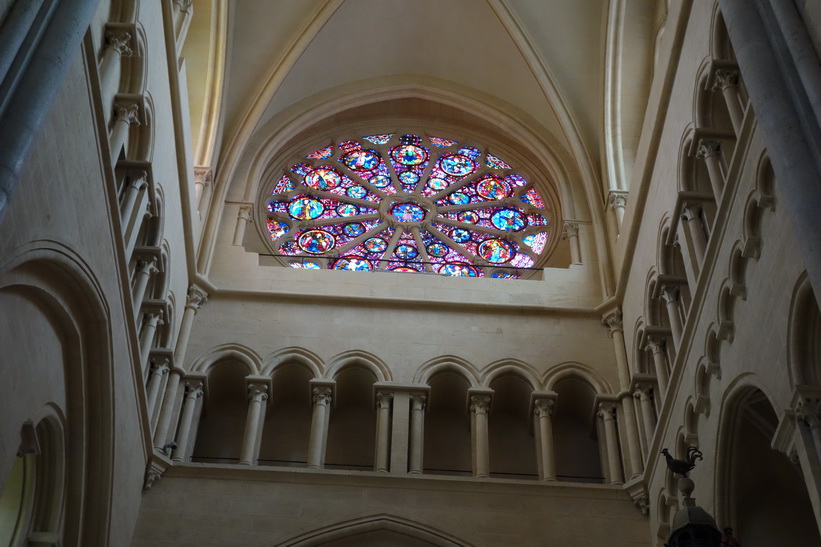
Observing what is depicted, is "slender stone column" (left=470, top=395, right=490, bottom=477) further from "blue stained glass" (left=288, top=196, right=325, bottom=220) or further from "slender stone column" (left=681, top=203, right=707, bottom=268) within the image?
"blue stained glass" (left=288, top=196, right=325, bottom=220)

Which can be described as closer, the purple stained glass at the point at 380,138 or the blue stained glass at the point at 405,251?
the blue stained glass at the point at 405,251

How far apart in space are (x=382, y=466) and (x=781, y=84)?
6.18 metres

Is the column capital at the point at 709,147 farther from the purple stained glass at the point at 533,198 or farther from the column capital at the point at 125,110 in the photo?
the purple stained glass at the point at 533,198

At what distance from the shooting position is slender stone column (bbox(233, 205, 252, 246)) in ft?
45.7

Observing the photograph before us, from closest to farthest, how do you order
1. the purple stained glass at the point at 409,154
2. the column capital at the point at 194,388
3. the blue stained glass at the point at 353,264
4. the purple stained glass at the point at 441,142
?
the column capital at the point at 194,388 < the blue stained glass at the point at 353,264 < the purple stained glass at the point at 409,154 < the purple stained glass at the point at 441,142

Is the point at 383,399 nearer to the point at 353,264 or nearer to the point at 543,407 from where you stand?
the point at 543,407

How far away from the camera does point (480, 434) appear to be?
11.6 meters

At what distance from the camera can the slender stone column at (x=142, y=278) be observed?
1009cm

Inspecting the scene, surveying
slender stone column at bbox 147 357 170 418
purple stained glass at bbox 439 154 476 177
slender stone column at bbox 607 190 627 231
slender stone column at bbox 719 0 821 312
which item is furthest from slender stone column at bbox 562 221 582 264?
slender stone column at bbox 719 0 821 312

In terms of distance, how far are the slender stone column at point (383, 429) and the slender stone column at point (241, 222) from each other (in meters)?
3.30

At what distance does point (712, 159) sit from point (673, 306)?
5.71ft

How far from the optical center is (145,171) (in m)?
9.70

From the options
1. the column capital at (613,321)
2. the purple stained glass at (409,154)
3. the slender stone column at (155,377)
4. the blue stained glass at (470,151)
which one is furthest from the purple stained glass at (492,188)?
the slender stone column at (155,377)

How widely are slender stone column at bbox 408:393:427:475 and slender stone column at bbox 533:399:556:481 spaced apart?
128 cm
